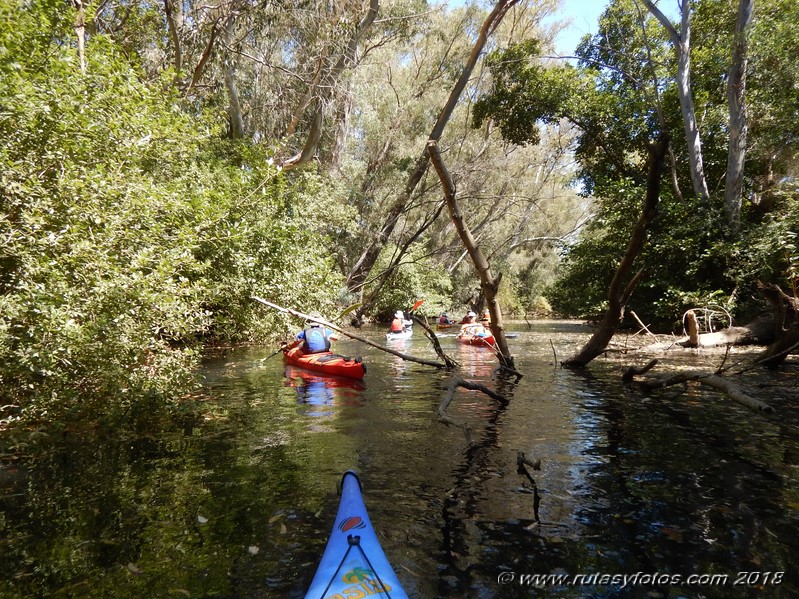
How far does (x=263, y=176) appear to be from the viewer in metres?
12.2

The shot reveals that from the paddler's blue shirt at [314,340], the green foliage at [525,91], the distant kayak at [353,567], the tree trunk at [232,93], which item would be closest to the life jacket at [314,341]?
the paddler's blue shirt at [314,340]

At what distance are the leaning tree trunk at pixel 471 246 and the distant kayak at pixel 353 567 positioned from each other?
5887 mm

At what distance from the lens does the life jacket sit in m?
13.6

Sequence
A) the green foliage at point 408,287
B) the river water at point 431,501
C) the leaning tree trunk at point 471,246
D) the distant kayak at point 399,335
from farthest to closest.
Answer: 1. the green foliage at point 408,287
2. the distant kayak at point 399,335
3. the leaning tree trunk at point 471,246
4. the river water at point 431,501

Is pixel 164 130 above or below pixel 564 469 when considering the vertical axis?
above

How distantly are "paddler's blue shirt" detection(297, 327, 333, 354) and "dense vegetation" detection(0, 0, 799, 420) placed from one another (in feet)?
1.65

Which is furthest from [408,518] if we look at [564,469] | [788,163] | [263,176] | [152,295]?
[788,163]

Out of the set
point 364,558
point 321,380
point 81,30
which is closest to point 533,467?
point 364,558

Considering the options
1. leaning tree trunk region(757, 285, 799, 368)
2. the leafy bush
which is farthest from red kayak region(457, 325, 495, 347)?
the leafy bush

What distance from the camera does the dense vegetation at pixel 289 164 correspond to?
646 cm

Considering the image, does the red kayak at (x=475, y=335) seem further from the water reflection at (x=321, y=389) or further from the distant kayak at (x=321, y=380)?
the water reflection at (x=321, y=389)

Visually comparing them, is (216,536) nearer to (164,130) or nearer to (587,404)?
(587,404)

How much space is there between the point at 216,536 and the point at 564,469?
3505mm

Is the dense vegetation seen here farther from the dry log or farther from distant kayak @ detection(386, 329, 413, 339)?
the dry log
